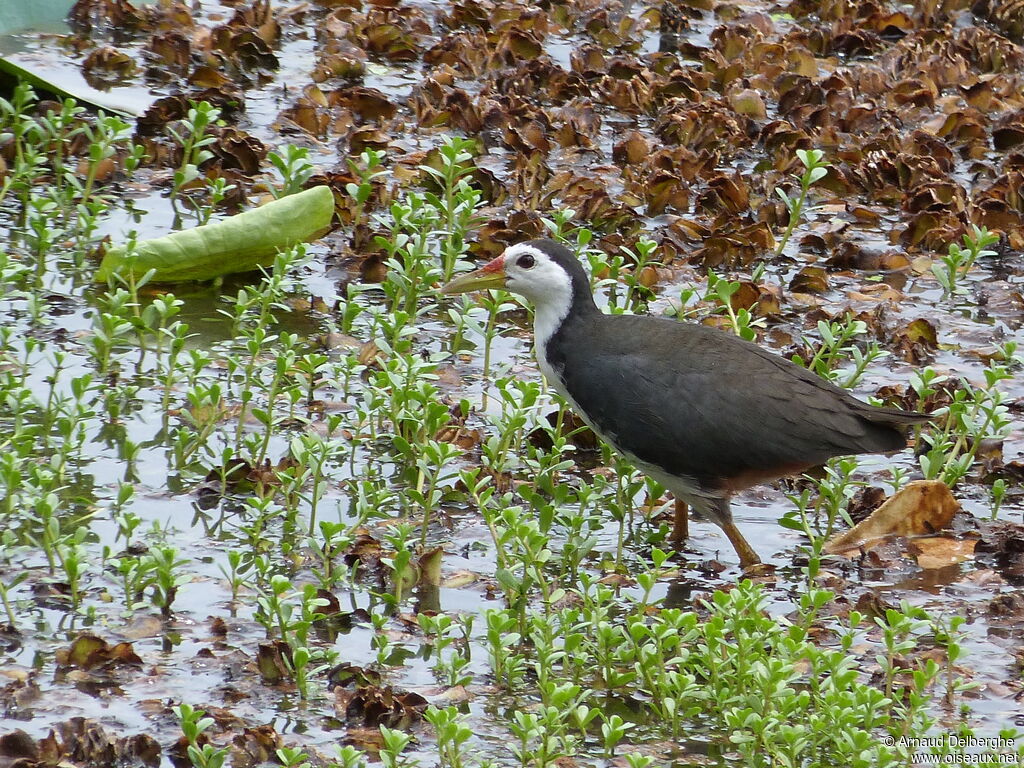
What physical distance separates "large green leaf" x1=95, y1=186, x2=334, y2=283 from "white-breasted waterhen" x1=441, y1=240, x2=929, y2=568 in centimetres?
187

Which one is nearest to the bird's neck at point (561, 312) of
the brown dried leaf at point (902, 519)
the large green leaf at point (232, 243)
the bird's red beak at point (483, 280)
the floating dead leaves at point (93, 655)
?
the bird's red beak at point (483, 280)

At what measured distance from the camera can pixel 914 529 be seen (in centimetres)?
580

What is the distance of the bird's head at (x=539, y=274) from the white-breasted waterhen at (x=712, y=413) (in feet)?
0.94

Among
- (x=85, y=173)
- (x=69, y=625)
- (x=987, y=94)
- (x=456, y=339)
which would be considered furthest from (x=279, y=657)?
(x=987, y=94)

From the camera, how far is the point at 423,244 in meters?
7.01

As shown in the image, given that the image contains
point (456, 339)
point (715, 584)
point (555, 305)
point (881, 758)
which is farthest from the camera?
point (456, 339)

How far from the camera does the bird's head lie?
19.9ft

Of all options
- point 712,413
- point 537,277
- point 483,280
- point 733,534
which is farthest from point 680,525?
point 483,280

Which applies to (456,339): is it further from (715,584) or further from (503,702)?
(503,702)

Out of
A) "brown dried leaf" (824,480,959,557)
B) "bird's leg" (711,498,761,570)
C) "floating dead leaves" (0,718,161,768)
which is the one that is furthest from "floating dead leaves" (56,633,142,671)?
"brown dried leaf" (824,480,959,557)

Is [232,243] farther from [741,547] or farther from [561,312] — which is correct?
[741,547]

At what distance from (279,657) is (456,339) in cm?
255

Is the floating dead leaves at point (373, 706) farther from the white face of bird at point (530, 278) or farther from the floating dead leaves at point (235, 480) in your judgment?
the white face of bird at point (530, 278)

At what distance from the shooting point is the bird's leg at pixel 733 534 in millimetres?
5555
